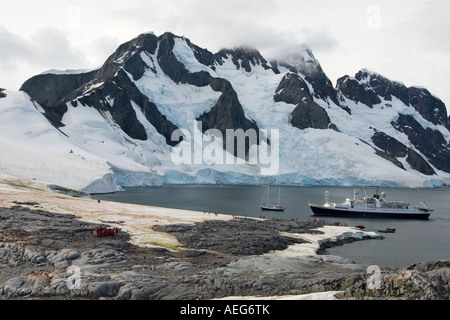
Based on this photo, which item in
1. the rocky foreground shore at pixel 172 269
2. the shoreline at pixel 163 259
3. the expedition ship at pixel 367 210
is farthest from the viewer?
the expedition ship at pixel 367 210

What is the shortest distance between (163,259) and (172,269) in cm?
377

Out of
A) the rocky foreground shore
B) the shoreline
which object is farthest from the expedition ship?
the rocky foreground shore

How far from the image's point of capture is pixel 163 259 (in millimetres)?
36844

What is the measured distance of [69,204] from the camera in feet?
224

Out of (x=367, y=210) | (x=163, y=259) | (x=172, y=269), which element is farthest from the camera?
(x=367, y=210)

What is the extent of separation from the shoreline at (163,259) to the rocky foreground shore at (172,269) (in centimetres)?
8

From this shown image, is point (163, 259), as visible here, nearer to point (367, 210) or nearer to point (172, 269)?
point (172, 269)

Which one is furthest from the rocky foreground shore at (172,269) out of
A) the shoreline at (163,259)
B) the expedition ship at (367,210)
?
the expedition ship at (367,210)

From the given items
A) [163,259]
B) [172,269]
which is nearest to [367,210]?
[163,259]

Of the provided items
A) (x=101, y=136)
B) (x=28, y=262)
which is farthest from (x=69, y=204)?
(x=101, y=136)

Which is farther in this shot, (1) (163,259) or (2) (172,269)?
(1) (163,259)

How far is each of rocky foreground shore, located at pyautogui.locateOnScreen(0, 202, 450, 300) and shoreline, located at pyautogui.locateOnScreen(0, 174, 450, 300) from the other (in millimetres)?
79

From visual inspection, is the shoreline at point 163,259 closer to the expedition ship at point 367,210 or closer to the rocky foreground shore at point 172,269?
the rocky foreground shore at point 172,269

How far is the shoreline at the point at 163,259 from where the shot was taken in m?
26.1
